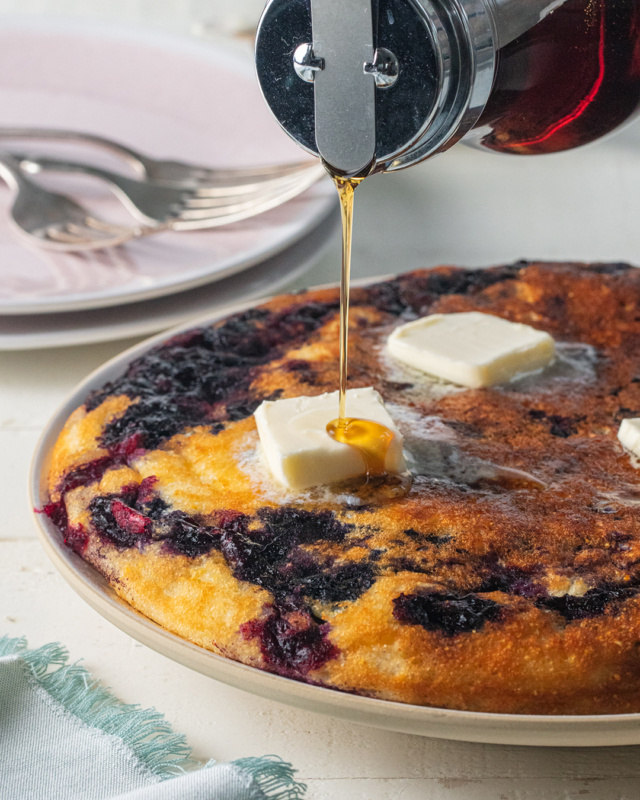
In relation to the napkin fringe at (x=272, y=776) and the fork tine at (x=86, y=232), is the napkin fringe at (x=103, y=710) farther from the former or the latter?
the fork tine at (x=86, y=232)

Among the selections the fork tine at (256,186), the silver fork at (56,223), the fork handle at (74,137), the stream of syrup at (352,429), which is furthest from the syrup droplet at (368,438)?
the fork handle at (74,137)

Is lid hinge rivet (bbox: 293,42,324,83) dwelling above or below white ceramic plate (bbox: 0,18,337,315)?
above

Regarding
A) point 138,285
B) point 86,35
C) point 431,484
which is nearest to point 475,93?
point 431,484

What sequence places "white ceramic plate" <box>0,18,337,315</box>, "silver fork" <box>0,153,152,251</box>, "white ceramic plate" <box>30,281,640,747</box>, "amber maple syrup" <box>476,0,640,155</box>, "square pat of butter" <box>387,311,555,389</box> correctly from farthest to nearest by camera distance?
"silver fork" <box>0,153,152,251</box>, "white ceramic plate" <box>0,18,337,315</box>, "square pat of butter" <box>387,311,555,389</box>, "amber maple syrup" <box>476,0,640,155</box>, "white ceramic plate" <box>30,281,640,747</box>

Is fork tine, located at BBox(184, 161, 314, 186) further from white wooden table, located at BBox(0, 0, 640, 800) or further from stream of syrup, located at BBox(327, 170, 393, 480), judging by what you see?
stream of syrup, located at BBox(327, 170, 393, 480)

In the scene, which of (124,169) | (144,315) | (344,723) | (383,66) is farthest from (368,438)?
(124,169)

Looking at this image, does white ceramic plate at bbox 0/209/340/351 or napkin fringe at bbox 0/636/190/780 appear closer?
napkin fringe at bbox 0/636/190/780

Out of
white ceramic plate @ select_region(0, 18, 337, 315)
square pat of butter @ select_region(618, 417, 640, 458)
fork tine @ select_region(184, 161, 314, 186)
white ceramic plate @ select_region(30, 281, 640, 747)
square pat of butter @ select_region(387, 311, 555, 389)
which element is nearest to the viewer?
white ceramic plate @ select_region(30, 281, 640, 747)

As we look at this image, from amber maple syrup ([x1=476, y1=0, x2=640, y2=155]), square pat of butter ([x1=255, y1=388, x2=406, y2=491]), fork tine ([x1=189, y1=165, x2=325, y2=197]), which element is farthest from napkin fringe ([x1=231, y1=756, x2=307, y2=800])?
fork tine ([x1=189, y1=165, x2=325, y2=197])
